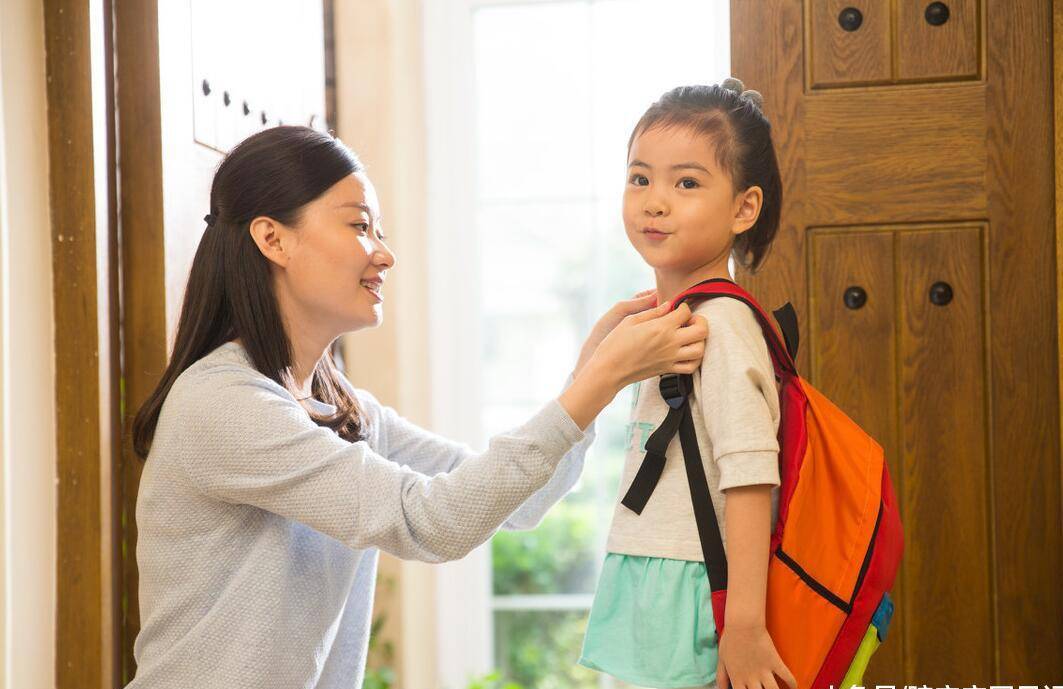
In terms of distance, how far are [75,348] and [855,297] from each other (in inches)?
54.1

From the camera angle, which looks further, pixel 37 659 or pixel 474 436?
pixel 474 436

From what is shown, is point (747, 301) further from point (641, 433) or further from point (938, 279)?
point (938, 279)

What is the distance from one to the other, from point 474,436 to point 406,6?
1.18 meters

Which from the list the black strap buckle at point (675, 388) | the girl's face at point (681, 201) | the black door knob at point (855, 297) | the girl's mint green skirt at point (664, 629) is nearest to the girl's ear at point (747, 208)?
the girl's face at point (681, 201)

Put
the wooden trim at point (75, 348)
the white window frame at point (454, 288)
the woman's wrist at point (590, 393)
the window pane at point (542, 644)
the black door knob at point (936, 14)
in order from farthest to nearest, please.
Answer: the window pane at point (542, 644)
the white window frame at point (454, 288)
the black door knob at point (936, 14)
the wooden trim at point (75, 348)
the woman's wrist at point (590, 393)

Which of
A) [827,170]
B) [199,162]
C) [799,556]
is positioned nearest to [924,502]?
[827,170]

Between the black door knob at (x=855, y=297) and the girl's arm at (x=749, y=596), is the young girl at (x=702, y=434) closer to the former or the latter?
the girl's arm at (x=749, y=596)

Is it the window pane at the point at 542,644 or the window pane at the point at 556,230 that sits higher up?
the window pane at the point at 556,230

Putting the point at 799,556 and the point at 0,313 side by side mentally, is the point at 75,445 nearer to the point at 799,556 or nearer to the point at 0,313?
the point at 0,313

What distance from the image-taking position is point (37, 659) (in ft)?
4.64

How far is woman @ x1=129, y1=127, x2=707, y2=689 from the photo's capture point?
48.5 inches

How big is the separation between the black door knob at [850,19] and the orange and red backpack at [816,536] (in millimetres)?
867

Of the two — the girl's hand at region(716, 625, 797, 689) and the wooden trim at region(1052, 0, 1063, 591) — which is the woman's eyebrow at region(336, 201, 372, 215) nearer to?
the girl's hand at region(716, 625, 797, 689)

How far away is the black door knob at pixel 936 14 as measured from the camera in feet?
5.97
